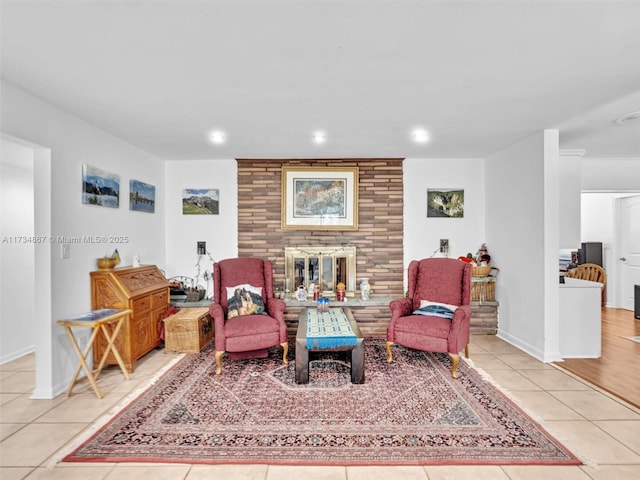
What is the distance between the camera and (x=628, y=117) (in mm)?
3285

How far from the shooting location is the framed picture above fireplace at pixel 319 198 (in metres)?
4.94

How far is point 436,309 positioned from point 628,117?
9.21 ft

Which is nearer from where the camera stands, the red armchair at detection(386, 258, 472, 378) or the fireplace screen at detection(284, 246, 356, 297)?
the red armchair at detection(386, 258, 472, 378)

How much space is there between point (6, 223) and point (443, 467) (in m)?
5.11

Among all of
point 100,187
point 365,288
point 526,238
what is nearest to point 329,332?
point 365,288

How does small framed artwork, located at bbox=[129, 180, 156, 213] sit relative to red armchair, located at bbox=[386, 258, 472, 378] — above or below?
above

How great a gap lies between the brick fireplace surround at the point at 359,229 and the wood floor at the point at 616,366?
237cm

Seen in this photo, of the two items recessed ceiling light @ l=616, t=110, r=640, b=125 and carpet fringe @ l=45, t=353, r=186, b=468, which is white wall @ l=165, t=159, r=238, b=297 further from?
recessed ceiling light @ l=616, t=110, r=640, b=125

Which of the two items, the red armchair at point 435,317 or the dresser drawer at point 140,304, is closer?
the red armchair at point 435,317

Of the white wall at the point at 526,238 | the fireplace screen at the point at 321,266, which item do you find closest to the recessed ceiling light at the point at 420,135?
the white wall at the point at 526,238

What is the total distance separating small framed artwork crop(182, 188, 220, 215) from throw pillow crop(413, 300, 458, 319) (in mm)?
3351

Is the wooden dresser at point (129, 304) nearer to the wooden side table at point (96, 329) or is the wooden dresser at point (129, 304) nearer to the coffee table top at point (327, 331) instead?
the wooden side table at point (96, 329)

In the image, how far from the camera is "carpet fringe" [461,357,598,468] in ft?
6.78

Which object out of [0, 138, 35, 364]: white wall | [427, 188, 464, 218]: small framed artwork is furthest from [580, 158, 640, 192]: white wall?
[0, 138, 35, 364]: white wall
